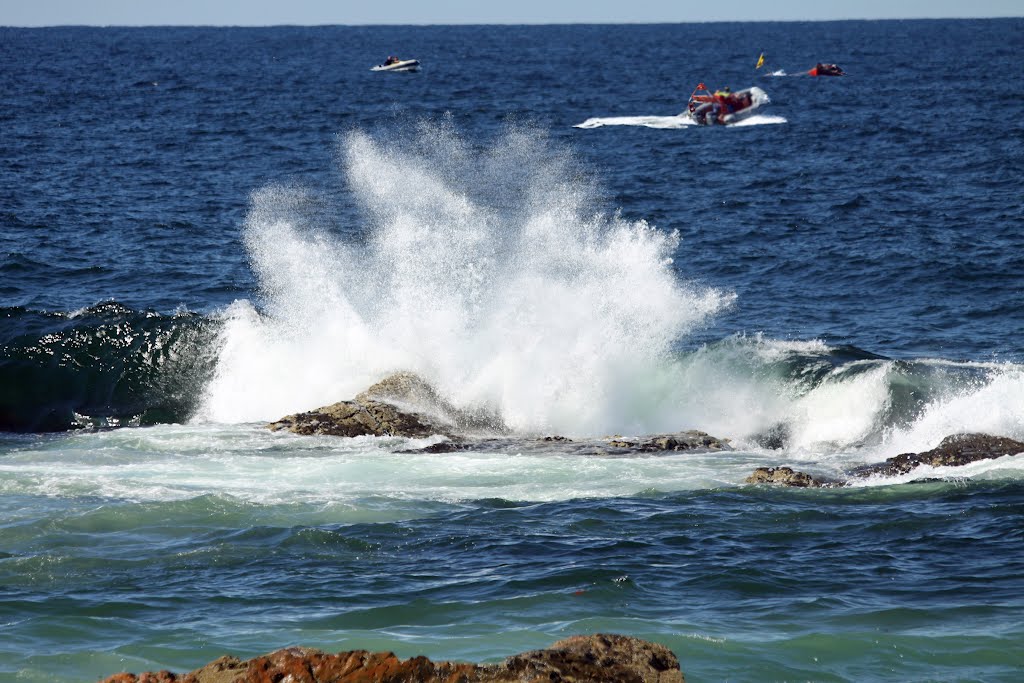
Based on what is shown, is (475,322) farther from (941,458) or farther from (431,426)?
(941,458)

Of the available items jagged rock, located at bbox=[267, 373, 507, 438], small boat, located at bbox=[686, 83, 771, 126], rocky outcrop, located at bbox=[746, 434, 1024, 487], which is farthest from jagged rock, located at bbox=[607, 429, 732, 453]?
small boat, located at bbox=[686, 83, 771, 126]

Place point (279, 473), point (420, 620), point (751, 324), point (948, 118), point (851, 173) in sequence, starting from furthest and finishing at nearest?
point (948, 118), point (851, 173), point (751, 324), point (279, 473), point (420, 620)

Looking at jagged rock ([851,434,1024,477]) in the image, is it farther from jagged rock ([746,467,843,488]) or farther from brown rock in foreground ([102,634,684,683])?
brown rock in foreground ([102,634,684,683])

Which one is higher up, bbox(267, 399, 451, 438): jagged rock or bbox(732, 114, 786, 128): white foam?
bbox(732, 114, 786, 128): white foam

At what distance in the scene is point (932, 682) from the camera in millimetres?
9289

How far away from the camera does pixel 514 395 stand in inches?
781


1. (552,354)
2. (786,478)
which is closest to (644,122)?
(552,354)

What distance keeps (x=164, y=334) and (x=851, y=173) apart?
972 inches

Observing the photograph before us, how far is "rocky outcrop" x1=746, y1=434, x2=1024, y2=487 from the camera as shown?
49.5 feet

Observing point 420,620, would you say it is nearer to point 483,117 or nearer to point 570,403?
point 570,403

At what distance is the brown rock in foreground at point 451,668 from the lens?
23.9 feet

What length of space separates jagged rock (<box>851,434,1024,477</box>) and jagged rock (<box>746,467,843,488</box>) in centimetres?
82

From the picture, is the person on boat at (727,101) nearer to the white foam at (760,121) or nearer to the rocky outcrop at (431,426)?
the white foam at (760,121)

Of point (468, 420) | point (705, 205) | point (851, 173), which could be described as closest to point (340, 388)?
point (468, 420)
